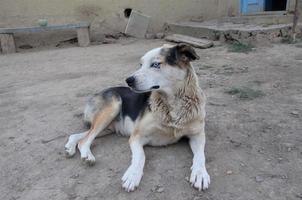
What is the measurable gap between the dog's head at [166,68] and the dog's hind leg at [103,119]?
25.9 inches

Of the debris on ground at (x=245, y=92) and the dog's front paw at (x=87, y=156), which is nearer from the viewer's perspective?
the dog's front paw at (x=87, y=156)

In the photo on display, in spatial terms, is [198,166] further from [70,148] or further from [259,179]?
[70,148]

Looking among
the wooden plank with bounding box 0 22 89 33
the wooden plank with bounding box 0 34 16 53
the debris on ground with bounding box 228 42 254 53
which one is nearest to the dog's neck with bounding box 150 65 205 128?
the debris on ground with bounding box 228 42 254 53

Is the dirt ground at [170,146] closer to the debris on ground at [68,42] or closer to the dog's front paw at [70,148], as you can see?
the dog's front paw at [70,148]

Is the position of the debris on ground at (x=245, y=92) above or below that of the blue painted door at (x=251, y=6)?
below

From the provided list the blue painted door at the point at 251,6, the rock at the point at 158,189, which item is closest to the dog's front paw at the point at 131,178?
the rock at the point at 158,189

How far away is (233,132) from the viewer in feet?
11.0

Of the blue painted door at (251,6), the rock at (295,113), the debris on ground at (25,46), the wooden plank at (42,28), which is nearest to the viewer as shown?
the rock at (295,113)

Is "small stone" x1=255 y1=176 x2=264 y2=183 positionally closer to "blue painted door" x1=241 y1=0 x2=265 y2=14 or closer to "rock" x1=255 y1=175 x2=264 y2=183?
"rock" x1=255 y1=175 x2=264 y2=183

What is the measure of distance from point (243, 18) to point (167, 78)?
7582 mm

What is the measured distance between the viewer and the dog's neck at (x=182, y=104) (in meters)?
2.85

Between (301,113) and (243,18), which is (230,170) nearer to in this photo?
(301,113)

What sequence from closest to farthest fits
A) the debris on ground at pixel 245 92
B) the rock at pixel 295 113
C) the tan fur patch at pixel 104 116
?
1. the tan fur patch at pixel 104 116
2. the rock at pixel 295 113
3. the debris on ground at pixel 245 92

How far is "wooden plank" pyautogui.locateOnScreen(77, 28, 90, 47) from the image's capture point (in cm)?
924
